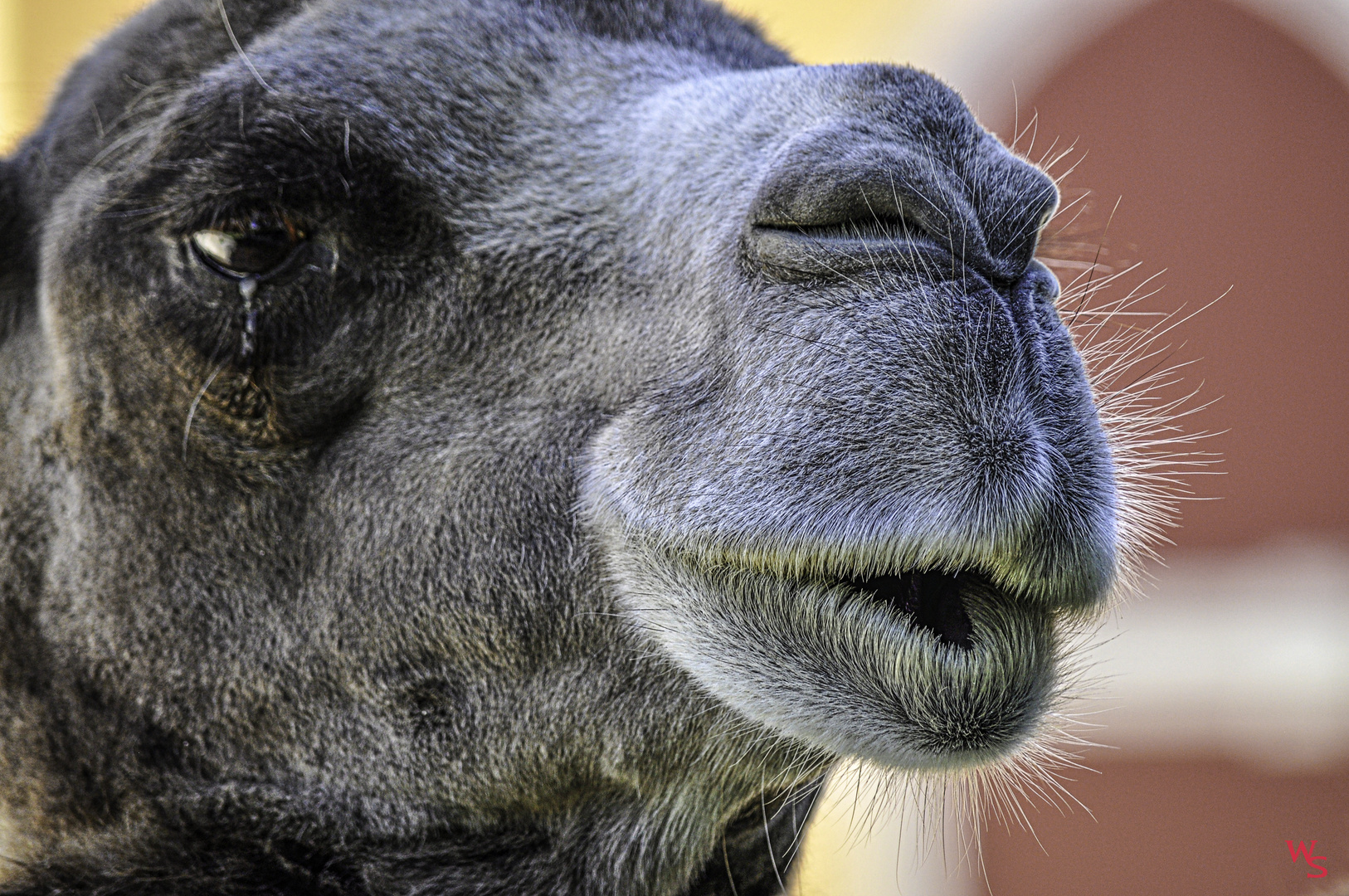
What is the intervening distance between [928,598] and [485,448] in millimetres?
824

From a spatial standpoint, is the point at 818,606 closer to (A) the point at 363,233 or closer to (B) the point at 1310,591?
(A) the point at 363,233

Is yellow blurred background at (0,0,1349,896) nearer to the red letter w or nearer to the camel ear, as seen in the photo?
the red letter w

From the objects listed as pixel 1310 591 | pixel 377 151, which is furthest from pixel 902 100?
pixel 1310 591

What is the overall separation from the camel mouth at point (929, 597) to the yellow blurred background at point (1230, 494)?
18.8 ft

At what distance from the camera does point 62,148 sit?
2633 millimetres

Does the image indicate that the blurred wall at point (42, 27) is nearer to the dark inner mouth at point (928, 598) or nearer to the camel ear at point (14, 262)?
the camel ear at point (14, 262)

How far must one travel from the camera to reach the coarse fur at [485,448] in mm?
1809

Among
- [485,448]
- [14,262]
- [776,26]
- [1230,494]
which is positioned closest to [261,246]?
[485,448]

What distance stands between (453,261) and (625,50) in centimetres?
60

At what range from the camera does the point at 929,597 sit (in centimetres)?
178

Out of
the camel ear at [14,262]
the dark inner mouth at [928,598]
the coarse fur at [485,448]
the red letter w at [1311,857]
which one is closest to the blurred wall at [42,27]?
the camel ear at [14,262]

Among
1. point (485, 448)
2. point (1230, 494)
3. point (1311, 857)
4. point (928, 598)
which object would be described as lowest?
point (1230, 494)

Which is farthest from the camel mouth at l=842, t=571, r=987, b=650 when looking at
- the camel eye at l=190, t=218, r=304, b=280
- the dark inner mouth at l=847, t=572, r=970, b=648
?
the camel eye at l=190, t=218, r=304, b=280

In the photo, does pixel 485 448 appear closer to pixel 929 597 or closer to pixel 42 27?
pixel 929 597
